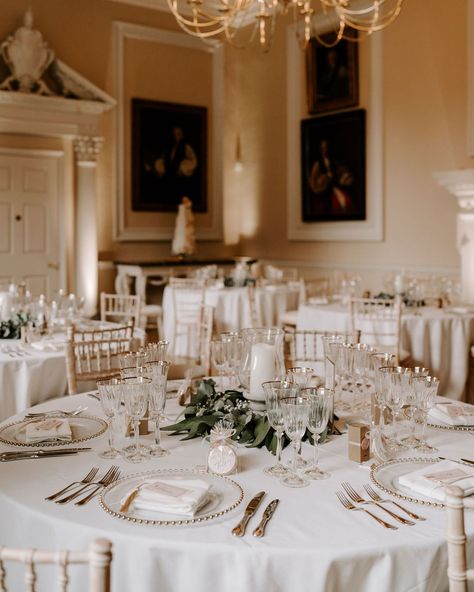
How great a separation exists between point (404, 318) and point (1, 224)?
17.2ft

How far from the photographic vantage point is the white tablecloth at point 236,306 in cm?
704

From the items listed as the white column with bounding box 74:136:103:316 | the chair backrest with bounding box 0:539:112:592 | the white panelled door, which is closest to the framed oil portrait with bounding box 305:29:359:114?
the white column with bounding box 74:136:103:316

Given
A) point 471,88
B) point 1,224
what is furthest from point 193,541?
point 1,224

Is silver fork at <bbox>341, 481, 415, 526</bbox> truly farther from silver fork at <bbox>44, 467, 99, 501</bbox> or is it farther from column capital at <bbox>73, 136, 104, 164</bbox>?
column capital at <bbox>73, 136, 104, 164</bbox>

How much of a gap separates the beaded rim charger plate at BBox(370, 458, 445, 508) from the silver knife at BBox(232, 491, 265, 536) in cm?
32

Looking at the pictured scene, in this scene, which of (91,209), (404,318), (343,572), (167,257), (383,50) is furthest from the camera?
(167,257)

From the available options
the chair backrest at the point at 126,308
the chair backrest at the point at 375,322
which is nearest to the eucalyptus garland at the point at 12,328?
the chair backrest at the point at 126,308

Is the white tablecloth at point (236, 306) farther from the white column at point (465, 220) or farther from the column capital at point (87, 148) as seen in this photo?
the column capital at point (87, 148)

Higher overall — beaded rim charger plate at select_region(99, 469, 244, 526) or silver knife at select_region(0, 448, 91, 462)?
silver knife at select_region(0, 448, 91, 462)

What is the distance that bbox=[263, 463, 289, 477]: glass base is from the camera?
1.90 metres

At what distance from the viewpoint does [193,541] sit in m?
1.49

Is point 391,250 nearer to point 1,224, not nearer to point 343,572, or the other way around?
point 1,224

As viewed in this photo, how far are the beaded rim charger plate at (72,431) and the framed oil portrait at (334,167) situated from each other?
674 centimetres

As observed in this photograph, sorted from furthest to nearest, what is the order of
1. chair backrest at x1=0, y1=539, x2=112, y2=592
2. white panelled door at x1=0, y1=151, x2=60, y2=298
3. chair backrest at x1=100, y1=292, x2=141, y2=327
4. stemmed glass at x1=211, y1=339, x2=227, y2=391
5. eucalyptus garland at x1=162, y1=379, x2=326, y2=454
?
1. white panelled door at x1=0, y1=151, x2=60, y2=298
2. chair backrest at x1=100, y1=292, x2=141, y2=327
3. stemmed glass at x1=211, y1=339, x2=227, y2=391
4. eucalyptus garland at x1=162, y1=379, x2=326, y2=454
5. chair backrest at x1=0, y1=539, x2=112, y2=592
